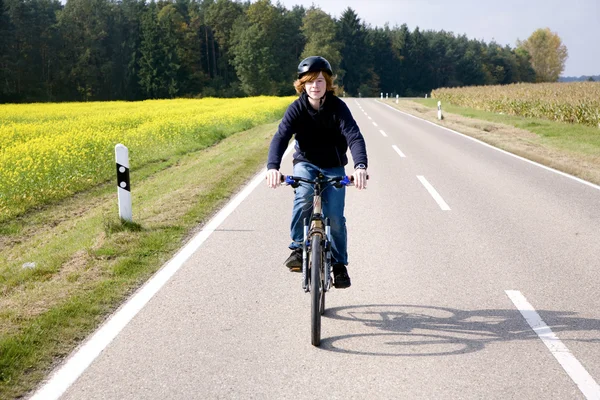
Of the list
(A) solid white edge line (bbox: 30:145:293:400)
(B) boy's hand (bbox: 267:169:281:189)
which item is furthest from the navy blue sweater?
(A) solid white edge line (bbox: 30:145:293:400)

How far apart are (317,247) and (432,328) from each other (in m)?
1.11

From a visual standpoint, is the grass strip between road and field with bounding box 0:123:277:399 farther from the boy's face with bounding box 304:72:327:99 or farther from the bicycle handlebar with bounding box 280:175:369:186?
the boy's face with bounding box 304:72:327:99

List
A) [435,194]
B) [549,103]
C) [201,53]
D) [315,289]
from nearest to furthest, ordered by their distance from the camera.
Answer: [315,289]
[435,194]
[549,103]
[201,53]

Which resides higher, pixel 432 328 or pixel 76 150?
pixel 76 150

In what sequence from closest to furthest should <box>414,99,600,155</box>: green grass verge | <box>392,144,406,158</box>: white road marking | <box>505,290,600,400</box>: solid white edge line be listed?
<box>505,290,600,400</box>: solid white edge line < <box>392,144,406,158</box>: white road marking < <box>414,99,600,155</box>: green grass verge

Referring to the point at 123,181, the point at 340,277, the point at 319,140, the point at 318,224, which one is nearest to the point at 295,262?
the point at 340,277

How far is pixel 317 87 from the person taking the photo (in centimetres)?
421

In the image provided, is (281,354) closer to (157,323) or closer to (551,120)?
(157,323)

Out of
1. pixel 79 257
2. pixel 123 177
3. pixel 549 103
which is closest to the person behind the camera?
pixel 79 257

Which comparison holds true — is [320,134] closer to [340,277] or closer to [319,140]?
[319,140]

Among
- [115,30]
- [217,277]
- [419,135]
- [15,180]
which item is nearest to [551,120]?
[419,135]

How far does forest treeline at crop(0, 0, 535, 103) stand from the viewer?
74562 mm

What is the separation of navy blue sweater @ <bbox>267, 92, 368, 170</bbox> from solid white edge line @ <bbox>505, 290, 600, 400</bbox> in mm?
1742

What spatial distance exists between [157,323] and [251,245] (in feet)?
7.89
